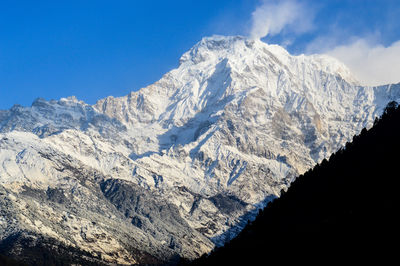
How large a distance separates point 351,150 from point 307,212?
139 feet

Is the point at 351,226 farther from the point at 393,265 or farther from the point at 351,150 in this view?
the point at 351,150

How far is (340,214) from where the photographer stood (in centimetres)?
11406

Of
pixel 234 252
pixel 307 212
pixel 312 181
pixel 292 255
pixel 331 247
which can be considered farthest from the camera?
pixel 312 181

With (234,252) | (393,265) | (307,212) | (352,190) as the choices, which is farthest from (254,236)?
(393,265)

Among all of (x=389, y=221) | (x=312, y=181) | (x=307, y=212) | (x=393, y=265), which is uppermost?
(x=312, y=181)

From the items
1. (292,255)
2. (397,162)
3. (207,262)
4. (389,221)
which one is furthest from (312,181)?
(389,221)

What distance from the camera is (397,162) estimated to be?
128 meters

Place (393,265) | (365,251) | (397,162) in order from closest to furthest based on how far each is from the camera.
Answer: (393,265)
(365,251)
(397,162)

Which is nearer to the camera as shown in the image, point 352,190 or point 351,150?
point 352,190

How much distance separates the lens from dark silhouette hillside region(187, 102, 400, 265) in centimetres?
8938

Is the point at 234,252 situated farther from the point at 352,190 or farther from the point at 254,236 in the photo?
the point at 352,190

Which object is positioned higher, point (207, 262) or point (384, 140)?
point (384, 140)

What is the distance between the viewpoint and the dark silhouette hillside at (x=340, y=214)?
3519 inches

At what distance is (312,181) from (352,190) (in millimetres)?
46035
